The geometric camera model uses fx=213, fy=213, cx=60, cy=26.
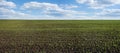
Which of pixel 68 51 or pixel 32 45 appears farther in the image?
pixel 32 45

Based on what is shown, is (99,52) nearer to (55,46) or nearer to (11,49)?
(55,46)

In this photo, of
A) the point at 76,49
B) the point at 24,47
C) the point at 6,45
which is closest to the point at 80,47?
the point at 76,49

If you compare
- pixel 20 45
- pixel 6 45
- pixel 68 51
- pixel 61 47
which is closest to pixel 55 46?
pixel 61 47

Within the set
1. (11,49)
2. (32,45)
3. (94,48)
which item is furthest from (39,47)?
(94,48)

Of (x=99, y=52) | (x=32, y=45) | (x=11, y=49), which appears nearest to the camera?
(x=99, y=52)

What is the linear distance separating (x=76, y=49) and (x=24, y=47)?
2.78 metres

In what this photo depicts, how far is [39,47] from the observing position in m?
11.3

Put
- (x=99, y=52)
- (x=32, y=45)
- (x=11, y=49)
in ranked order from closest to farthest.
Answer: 1. (x=99, y=52)
2. (x=11, y=49)
3. (x=32, y=45)

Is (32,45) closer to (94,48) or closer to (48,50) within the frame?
(48,50)

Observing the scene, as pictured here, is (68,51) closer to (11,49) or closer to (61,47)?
(61,47)

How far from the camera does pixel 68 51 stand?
34.3 feet

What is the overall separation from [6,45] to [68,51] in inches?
145

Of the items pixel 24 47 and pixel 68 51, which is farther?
pixel 24 47

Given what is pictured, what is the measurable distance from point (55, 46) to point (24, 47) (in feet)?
5.42
